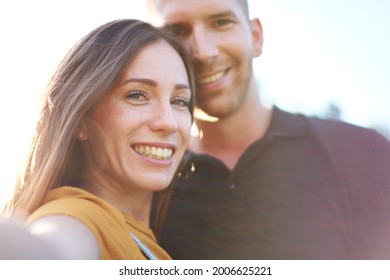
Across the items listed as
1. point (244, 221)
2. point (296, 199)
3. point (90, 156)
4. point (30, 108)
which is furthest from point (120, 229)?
point (296, 199)

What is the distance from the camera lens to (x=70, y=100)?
1454 mm

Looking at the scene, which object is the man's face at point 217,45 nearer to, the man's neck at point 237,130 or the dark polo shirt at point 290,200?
the man's neck at point 237,130

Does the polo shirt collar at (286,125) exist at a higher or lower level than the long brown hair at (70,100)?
lower

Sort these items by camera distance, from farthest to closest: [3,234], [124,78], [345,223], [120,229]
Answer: [345,223] < [124,78] < [120,229] < [3,234]

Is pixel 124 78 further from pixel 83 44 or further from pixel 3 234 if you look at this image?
pixel 3 234

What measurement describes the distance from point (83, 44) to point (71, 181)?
36cm

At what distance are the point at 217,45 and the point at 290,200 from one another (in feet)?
1.77

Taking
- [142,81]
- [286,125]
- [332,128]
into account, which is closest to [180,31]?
[142,81]

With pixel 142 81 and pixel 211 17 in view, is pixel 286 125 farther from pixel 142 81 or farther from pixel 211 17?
pixel 142 81

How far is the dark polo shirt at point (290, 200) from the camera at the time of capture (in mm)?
1799

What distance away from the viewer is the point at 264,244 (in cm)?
181

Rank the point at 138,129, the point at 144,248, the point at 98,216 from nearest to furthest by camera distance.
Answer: the point at 98,216, the point at 144,248, the point at 138,129

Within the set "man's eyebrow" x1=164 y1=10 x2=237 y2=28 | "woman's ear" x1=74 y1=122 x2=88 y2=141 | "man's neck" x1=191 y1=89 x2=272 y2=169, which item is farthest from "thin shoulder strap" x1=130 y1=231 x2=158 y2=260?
"man's eyebrow" x1=164 y1=10 x2=237 y2=28

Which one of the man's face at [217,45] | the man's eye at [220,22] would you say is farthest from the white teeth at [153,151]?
the man's eye at [220,22]
